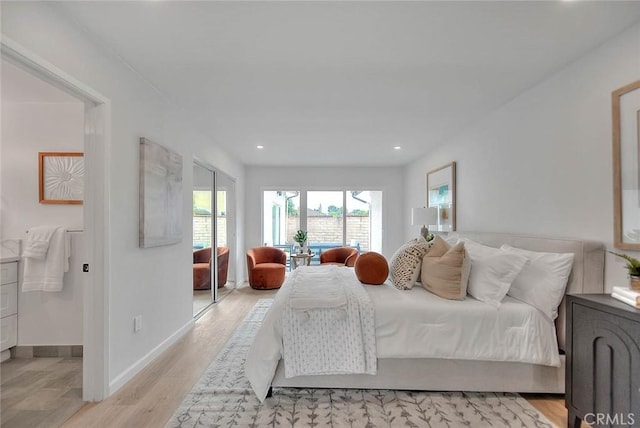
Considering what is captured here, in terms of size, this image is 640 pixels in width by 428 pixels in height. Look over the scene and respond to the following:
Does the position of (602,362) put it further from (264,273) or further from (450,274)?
(264,273)

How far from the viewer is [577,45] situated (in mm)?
2146

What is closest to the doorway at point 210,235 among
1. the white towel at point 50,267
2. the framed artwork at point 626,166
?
the white towel at point 50,267

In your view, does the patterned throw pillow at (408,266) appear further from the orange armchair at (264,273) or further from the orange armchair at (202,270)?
the orange armchair at (264,273)

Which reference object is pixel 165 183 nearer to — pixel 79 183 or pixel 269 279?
pixel 79 183

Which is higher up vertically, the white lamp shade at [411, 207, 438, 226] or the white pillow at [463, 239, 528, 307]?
the white lamp shade at [411, 207, 438, 226]

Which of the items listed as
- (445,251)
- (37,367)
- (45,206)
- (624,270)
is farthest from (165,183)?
(624,270)

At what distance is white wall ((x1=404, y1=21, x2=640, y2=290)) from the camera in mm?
2078

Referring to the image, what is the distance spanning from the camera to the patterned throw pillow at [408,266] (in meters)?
2.71

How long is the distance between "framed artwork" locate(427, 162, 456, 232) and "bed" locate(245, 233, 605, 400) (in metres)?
2.11

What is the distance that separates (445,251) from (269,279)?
3727 mm

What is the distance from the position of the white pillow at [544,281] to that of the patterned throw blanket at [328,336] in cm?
114

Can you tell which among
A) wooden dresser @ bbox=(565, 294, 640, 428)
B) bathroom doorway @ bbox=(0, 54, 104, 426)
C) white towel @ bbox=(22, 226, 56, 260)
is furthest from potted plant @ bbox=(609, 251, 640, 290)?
white towel @ bbox=(22, 226, 56, 260)

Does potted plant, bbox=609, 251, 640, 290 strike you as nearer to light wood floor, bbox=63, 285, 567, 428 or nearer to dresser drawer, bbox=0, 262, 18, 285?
light wood floor, bbox=63, 285, 567, 428

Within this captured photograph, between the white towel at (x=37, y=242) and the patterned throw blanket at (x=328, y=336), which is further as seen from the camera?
the white towel at (x=37, y=242)
